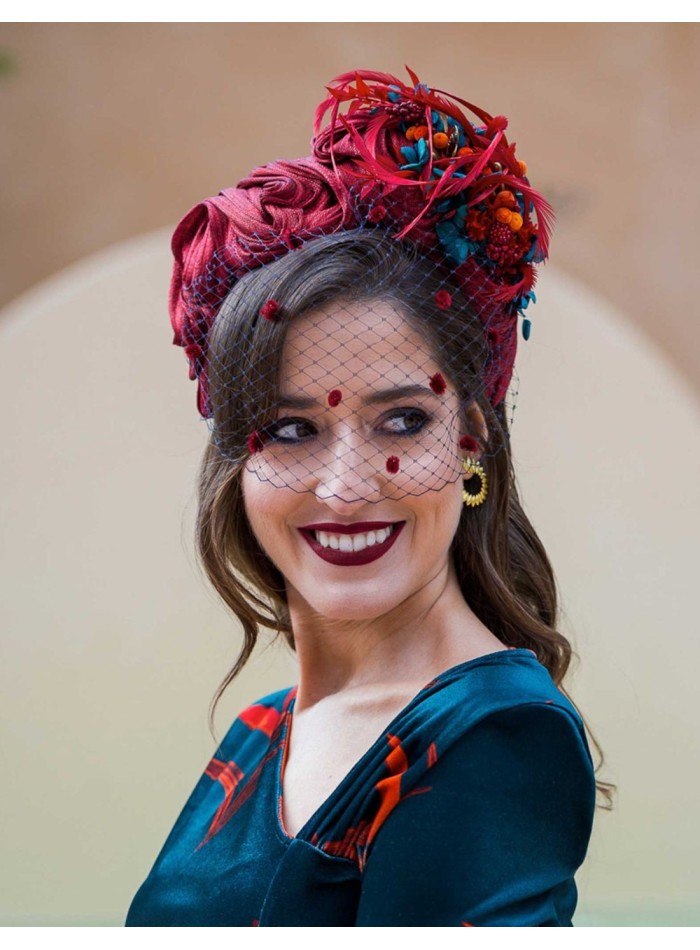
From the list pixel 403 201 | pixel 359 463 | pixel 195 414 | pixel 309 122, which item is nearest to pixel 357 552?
pixel 359 463

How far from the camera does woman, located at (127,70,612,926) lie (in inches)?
59.1

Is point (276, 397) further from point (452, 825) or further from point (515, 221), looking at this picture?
point (452, 825)

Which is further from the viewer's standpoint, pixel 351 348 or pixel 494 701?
pixel 351 348

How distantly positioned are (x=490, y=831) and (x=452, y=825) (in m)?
0.05

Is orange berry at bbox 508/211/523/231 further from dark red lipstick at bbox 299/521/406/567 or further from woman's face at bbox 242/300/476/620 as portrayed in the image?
dark red lipstick at bbox 299/521/406/567

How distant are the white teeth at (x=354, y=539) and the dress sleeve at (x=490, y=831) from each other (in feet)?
1.03

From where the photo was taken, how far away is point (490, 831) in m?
1.47

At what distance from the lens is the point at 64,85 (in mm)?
3340

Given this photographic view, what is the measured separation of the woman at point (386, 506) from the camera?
4.93 ft

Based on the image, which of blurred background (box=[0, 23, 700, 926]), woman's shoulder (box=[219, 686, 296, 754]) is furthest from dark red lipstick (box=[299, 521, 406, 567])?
blurred background (box=[0, 23, 700, 926])

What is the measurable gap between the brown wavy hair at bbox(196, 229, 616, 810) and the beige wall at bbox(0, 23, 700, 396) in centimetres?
158

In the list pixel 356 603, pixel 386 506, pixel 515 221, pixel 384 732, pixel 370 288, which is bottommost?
pixel 384 732

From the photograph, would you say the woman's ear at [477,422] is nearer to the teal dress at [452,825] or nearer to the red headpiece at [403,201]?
the red headpiece at [403,201]

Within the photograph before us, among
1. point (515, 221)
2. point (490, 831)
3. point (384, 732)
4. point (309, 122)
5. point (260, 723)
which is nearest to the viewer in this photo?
point (490, 831)
